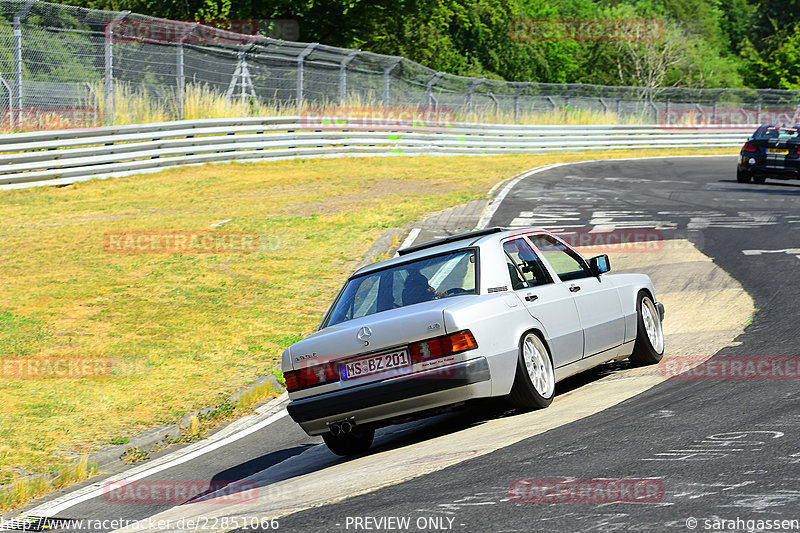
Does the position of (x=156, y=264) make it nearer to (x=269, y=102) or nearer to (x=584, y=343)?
(x=584, y=343)

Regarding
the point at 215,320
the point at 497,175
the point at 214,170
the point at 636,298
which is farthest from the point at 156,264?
the point at 497,175

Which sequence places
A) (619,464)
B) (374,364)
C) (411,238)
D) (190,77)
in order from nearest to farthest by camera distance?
(619,464) → (374,364) → (411,238) → (190,77)

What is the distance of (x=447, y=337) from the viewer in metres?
7.04

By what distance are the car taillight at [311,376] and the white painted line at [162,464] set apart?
4.81ft

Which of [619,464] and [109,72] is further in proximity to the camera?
[109,72]

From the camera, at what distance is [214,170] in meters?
26.5

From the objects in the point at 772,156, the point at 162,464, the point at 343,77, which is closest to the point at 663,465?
the point at 162,464

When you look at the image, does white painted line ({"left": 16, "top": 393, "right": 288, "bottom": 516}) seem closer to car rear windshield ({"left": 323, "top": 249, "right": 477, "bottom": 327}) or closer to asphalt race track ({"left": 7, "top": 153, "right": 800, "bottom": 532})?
asphalt race track ({"left": 7, "top": 153, "right": 800, "bottom": 532})

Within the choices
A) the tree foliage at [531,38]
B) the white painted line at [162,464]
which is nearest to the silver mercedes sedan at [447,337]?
the white painted line at [162,464]

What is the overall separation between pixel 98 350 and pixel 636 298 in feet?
20.2

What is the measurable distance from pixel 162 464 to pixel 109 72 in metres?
18.4

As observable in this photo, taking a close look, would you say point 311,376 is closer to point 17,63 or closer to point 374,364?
point 374,364

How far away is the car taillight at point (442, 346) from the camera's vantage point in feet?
23.1

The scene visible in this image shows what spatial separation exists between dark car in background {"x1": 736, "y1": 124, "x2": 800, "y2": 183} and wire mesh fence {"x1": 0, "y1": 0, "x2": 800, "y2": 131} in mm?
12020
